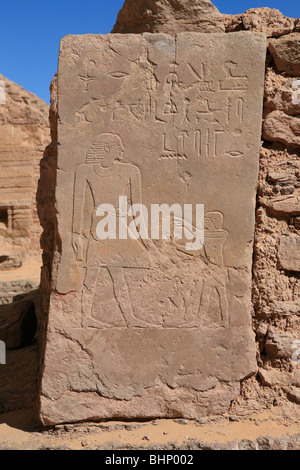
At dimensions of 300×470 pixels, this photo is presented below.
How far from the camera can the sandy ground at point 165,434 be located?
2.57 metres

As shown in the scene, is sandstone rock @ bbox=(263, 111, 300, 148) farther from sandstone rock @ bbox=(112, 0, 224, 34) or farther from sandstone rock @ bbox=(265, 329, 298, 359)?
sandstone rock @ bbox=(265, 329, 298, 359)

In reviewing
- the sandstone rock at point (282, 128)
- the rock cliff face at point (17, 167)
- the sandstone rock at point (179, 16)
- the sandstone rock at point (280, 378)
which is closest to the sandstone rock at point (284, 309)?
the sandstone rock at point (280, 378)

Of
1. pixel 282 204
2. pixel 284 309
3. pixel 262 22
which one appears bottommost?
pixel 284 309

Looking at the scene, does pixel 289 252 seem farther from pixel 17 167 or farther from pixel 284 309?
pixel 17 167

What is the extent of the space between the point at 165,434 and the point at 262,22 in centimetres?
265

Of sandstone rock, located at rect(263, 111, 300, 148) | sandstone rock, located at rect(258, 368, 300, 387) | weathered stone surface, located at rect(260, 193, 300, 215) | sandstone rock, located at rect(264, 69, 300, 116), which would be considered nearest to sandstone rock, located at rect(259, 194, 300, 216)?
weathered stone surface, located at rect(260, 193, 300, 215)

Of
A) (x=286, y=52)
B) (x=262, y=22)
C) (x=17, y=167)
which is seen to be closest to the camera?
(x=286, y=52)

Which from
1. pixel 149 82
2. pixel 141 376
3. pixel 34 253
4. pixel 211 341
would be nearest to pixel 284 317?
pixel 211 341

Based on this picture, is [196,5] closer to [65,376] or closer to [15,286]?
[65,376]

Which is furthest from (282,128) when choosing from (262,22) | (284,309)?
(284,309)

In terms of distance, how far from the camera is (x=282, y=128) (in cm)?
279

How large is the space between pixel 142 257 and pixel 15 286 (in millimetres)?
4918

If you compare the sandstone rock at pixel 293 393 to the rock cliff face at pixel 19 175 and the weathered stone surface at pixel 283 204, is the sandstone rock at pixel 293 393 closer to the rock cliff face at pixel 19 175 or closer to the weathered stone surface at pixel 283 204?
the weathered stone surface at pixel 283 204

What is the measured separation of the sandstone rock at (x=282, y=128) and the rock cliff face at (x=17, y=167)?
686 centimetres
